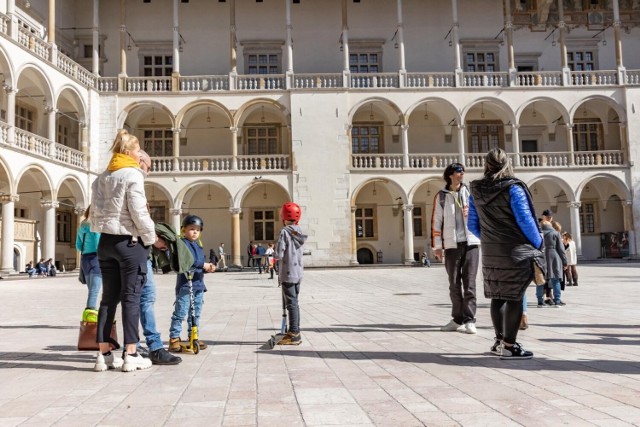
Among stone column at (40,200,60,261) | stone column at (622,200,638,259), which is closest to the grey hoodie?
stone column at (40,200,60,261)

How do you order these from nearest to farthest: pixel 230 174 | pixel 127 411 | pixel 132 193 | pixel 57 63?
1. pixel 127 411
2. pixel 132 193
3. pixel 57 63
4. pixel 230 174

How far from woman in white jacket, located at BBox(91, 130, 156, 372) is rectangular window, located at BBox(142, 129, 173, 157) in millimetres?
26499

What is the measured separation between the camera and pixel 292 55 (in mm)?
30125

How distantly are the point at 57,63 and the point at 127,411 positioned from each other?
2453 cm

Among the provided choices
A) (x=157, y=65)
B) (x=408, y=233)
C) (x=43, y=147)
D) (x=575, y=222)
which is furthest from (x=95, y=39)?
(x=575, y=222)

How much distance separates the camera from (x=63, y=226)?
28.1 meters

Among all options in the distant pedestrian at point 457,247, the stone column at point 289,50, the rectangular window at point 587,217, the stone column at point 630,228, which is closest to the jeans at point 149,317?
the distant pedestrian at point 457,247

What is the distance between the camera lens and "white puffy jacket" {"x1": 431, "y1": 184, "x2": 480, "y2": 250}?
259 inches

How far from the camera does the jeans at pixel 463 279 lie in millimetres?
6445

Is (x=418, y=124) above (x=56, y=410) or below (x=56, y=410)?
above

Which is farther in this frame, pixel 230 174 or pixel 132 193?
pixel 230 174

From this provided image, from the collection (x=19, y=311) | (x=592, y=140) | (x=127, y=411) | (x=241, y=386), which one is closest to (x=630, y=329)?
(x=241, y=386)

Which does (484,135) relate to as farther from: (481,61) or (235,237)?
(235,237)

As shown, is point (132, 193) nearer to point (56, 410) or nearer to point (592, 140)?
point (56, 410)
